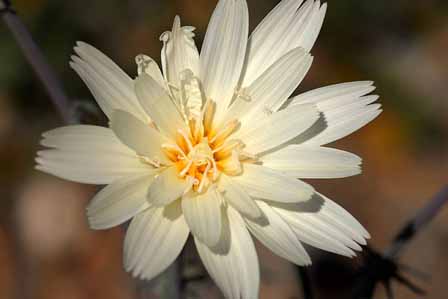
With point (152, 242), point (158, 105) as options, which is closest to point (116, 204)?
point (152, 242)

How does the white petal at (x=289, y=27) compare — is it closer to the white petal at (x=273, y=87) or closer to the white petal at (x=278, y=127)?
the white petal at (x=273, y=87)

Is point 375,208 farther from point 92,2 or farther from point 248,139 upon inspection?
point 248,139

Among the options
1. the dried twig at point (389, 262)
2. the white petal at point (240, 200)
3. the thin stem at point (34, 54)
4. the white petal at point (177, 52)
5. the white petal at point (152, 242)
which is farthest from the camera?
the dried twig at point (389, 262)

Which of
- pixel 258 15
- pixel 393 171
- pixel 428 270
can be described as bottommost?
pixel 428 270

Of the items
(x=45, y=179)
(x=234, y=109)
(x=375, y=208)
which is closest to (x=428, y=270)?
(x=375, y=208)

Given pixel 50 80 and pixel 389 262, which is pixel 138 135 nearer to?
pixel 50 80

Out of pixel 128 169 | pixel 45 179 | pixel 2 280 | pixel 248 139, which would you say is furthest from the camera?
pixel 45 179

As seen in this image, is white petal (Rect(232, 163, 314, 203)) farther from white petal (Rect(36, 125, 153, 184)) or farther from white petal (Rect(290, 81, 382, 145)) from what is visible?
white petal (Rect(36, 125, 153, 184))

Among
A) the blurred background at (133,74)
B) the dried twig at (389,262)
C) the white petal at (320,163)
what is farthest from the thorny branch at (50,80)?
the blurred background at (133,74)
